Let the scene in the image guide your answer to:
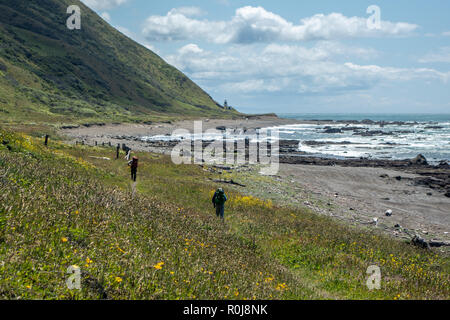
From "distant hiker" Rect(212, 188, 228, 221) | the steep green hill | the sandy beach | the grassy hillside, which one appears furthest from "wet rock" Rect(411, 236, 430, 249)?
the steep green hill

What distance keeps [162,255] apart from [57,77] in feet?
470

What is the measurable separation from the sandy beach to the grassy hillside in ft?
26.8

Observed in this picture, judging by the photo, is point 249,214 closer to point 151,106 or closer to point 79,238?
point 79,238

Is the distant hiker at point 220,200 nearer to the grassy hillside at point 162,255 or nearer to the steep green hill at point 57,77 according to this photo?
the grassy hillside at point 162,255

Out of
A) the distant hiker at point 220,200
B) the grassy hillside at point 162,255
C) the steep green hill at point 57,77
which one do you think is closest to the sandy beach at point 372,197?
the grassy hillside at point 162,255

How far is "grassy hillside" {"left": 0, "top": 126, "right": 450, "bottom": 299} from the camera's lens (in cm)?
544

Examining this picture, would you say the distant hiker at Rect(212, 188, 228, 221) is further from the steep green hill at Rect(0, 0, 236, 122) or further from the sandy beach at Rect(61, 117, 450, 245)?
the steep green hill at Rect(0, 0, 236, 122)

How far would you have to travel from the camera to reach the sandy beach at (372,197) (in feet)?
75.6

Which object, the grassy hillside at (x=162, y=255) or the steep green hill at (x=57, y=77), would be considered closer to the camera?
the grassy hillside at (x=162, y=255)

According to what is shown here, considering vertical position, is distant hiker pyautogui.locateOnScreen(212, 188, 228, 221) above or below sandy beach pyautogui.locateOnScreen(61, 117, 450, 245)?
above

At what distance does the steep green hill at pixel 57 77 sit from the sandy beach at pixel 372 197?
6018 cm

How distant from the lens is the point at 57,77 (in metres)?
132
